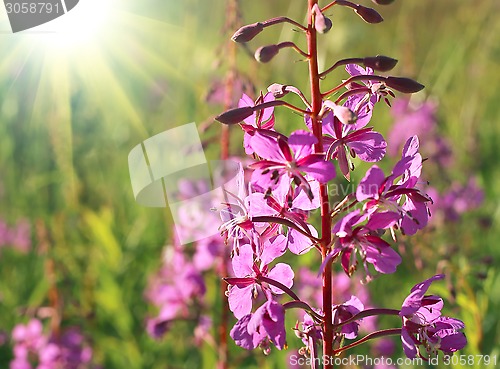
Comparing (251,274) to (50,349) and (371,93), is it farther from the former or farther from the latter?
(50,349)

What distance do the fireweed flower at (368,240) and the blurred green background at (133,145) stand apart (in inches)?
50.7

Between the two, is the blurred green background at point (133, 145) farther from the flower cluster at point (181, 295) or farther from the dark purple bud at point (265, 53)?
the dark purple bud at point (265, 53)

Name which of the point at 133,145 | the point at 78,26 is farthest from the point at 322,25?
the point at 133,145

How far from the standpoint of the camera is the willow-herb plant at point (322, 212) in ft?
5.61

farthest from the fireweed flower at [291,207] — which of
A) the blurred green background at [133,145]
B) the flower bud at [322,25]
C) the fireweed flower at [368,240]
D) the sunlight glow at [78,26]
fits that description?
the sunlight glow at [78,26]

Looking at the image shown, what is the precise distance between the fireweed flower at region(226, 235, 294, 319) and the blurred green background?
49.4 inches


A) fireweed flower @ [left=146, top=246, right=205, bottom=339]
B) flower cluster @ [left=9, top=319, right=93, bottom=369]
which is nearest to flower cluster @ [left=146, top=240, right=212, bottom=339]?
fireweed flower @ [left=146, top=246, right=205, bottom=339]

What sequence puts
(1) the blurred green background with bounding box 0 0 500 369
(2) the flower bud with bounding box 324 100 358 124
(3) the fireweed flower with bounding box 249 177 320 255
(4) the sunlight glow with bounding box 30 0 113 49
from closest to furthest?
(2) the flower bud with bounding box 324 100 358 124
(3) the fireweed flower with bounding box 249 177 320 255
(1) the blurred green background with bounding box 0 0 500 369
(4) the sunlight glow with bounding box 30 0 113 49

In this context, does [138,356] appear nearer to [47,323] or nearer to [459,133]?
[47,323]

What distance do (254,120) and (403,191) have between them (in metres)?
0.46

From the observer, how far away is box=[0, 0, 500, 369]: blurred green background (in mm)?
3916

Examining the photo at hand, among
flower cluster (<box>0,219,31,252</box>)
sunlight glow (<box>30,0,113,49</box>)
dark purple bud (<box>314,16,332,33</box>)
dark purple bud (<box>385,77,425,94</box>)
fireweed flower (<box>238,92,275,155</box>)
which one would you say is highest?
sunlight glow (<box>30,0,113,49</box>)

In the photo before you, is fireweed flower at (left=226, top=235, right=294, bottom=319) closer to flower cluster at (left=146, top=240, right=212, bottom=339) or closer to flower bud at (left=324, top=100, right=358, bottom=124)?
flower bud at (left=324, top=100, right=358, bottom=124)

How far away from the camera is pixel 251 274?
6.17ft
